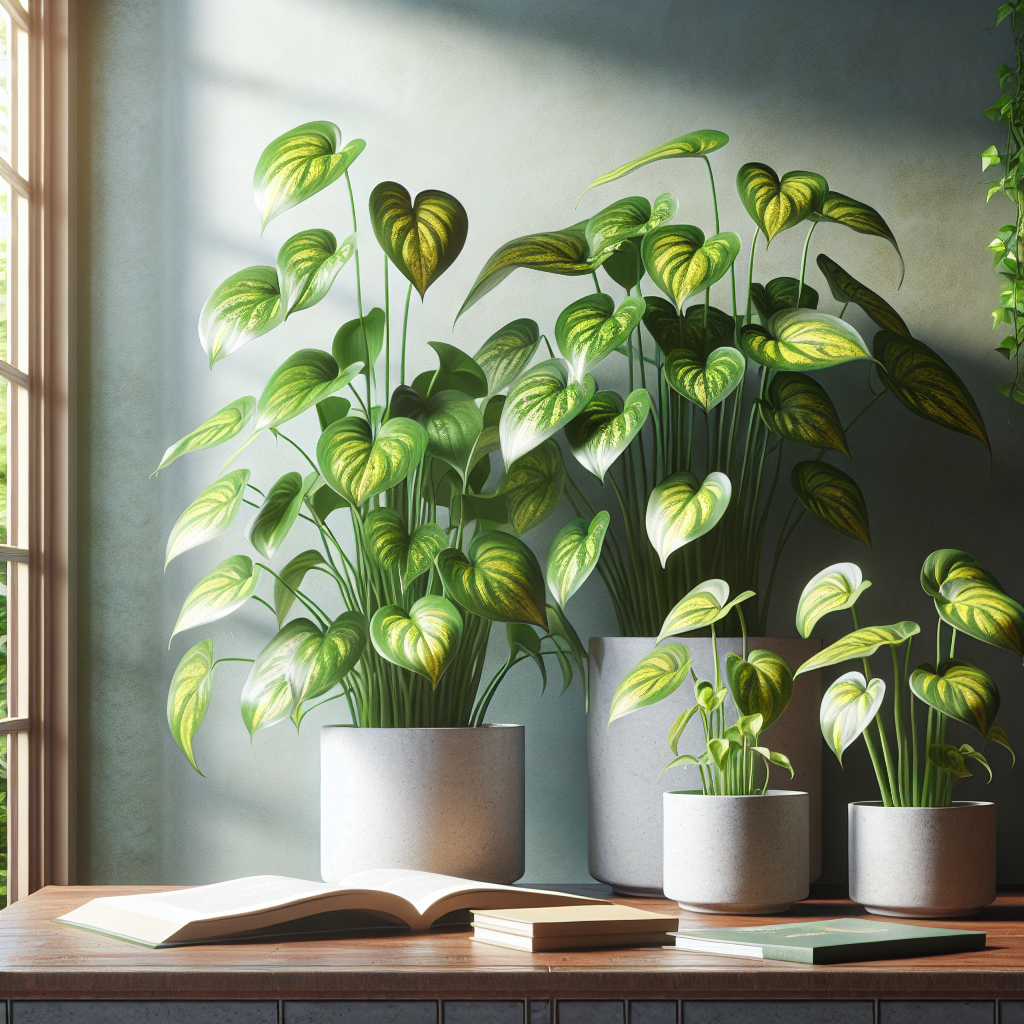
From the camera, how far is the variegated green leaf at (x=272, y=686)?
1.28 meters

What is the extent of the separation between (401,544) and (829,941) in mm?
616

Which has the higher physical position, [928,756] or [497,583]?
[497,583]

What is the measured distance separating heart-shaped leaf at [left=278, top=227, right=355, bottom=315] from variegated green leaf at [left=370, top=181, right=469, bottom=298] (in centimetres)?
5

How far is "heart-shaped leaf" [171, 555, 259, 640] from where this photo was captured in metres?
1.32

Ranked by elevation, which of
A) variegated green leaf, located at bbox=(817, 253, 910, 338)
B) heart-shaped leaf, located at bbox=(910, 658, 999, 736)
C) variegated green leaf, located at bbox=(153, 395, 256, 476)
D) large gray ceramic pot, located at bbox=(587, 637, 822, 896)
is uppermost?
variegated green leaf, located at bbox=(817, 253, 910, 338)

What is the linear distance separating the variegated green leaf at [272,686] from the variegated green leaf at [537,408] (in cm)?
31

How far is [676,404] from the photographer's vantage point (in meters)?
1.46

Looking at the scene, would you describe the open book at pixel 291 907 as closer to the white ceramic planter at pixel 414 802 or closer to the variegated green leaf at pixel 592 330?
the white ceramic planter at pixel 414 802

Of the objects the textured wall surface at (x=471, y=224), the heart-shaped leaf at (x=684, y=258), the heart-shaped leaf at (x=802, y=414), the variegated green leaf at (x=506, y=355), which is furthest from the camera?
the textured wall surface at (x=471, y=224)

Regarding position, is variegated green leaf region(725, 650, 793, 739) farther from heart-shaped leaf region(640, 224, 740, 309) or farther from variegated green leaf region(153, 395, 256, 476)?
variegated green leaf region(153, 395, 256, 476)

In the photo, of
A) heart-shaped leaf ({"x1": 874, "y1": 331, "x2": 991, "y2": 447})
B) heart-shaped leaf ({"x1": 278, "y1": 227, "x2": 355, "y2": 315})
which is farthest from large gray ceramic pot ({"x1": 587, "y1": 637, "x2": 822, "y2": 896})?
heart-shaped leaf ({"x1": 278, "y1": 227, "x2": 355, "y2": 315})

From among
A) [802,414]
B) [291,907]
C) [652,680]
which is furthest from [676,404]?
[291,907]

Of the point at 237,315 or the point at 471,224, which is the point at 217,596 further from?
the point at 471,224

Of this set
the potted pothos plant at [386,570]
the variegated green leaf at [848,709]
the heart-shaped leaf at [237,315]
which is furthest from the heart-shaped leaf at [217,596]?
the variegated green leaf at [848,709]
